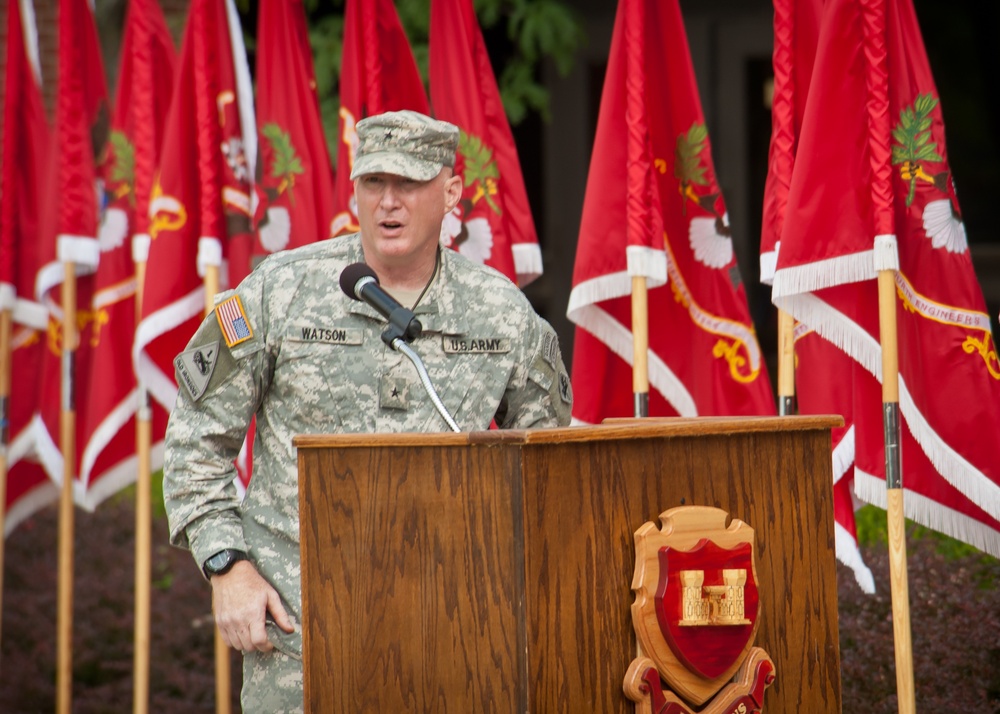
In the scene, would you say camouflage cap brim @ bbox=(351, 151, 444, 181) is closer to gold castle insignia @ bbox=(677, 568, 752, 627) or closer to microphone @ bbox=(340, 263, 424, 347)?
microphone @ bbox=(340, 263, 424, 347)

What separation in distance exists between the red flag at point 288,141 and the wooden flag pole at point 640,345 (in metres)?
1.19

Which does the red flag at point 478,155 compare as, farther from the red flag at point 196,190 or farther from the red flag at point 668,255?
the red flag at point 196,190

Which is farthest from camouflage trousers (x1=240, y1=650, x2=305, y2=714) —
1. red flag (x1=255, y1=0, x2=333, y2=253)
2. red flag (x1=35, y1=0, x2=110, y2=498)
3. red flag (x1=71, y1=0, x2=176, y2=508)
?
red flag (x1=35, y1=0, x2=110, y2=498)

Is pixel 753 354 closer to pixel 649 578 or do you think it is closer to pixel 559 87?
pixel 649 578

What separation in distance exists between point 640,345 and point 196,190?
172 centimetres

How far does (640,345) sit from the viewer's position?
3.96m

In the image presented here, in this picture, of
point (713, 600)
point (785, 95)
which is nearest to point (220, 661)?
point (785, 95)

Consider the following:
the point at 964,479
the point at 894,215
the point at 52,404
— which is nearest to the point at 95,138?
the point at 52,404

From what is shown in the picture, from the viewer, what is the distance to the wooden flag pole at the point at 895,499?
346 cm

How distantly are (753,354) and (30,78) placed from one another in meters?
2.97

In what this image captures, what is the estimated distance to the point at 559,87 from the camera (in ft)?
25.3

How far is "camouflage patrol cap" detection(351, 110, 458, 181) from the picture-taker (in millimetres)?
2648

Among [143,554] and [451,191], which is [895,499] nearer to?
[451,191]

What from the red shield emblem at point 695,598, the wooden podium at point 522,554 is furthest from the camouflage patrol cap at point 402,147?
the red shield emblem at point 695,598
